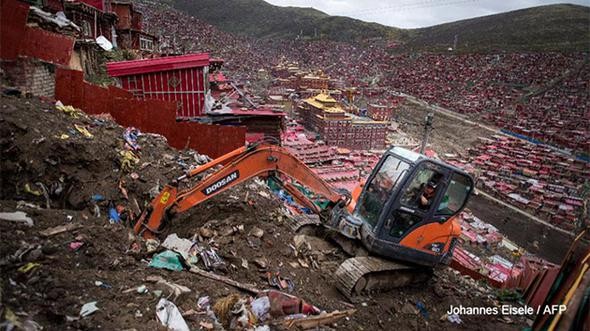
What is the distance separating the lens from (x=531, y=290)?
5.44m

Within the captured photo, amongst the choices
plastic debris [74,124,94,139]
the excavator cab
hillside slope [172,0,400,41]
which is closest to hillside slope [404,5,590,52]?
hillside slope [172,0,400,41]

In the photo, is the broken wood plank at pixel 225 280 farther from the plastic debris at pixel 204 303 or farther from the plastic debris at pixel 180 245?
the plastic debris at pixel 204 303

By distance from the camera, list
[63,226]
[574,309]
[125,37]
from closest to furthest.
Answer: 1. [574,309]
2. [63,226]
3. [125,37]

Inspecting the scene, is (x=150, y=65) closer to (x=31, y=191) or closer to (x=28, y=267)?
(x=31, y=191)

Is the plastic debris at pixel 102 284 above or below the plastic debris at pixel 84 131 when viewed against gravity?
below

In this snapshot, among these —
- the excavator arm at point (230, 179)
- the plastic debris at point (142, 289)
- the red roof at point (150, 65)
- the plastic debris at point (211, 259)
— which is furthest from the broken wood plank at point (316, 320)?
the red roof at point (150, 65)

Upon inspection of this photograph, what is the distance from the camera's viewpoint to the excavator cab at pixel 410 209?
193 inches

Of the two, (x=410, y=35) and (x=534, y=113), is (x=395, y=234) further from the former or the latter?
(x=410, y=35)

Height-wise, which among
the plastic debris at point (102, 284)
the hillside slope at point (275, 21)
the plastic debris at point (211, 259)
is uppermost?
the hillside slope at point (275, 21)

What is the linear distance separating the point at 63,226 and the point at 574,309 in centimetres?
483

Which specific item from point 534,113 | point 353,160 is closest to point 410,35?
point 534,113

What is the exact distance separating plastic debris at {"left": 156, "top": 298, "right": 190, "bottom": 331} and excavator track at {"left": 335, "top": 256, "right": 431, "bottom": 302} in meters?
2.36

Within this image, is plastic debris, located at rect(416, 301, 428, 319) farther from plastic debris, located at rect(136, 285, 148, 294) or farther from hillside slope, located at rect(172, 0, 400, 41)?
hillside slope, located at rect(172, 0, 400, 41)

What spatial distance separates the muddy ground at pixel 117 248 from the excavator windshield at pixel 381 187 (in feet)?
3.03
